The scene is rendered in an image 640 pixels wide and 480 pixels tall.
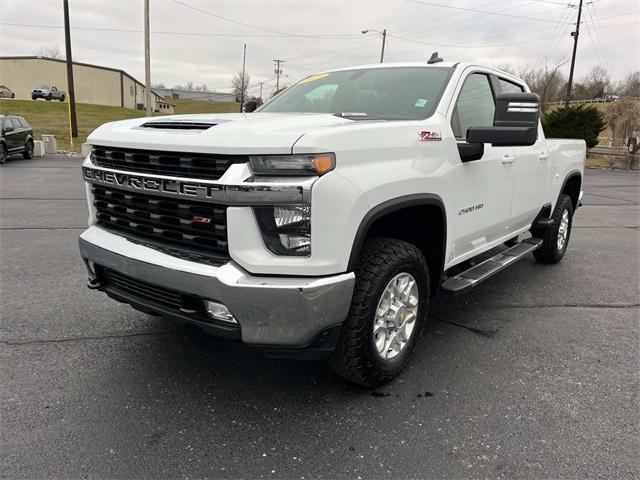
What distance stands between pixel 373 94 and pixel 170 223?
A: 6.33ft

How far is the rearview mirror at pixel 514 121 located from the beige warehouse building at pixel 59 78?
71353 mm

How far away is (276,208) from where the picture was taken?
2.41 metres

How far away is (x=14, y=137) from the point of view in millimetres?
17188

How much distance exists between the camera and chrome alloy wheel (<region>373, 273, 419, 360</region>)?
296 cm

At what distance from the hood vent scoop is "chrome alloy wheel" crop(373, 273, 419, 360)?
A: 131 cm

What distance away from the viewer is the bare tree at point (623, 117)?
32062mm

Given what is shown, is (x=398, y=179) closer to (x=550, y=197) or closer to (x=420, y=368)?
(x=420, y=368)

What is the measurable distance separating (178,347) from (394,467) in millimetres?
1798

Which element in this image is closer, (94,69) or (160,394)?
(160,394)

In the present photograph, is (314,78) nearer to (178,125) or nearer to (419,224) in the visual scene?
(419,224)

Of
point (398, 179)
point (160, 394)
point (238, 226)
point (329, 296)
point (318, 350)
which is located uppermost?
point (398, 179)

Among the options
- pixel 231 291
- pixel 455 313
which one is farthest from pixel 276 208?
pixel 455 313

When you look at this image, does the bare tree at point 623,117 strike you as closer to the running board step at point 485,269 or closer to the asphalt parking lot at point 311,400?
the running board step at point 485,269

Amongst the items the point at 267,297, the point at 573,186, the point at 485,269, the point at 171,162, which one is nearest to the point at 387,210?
the point at 267,297
